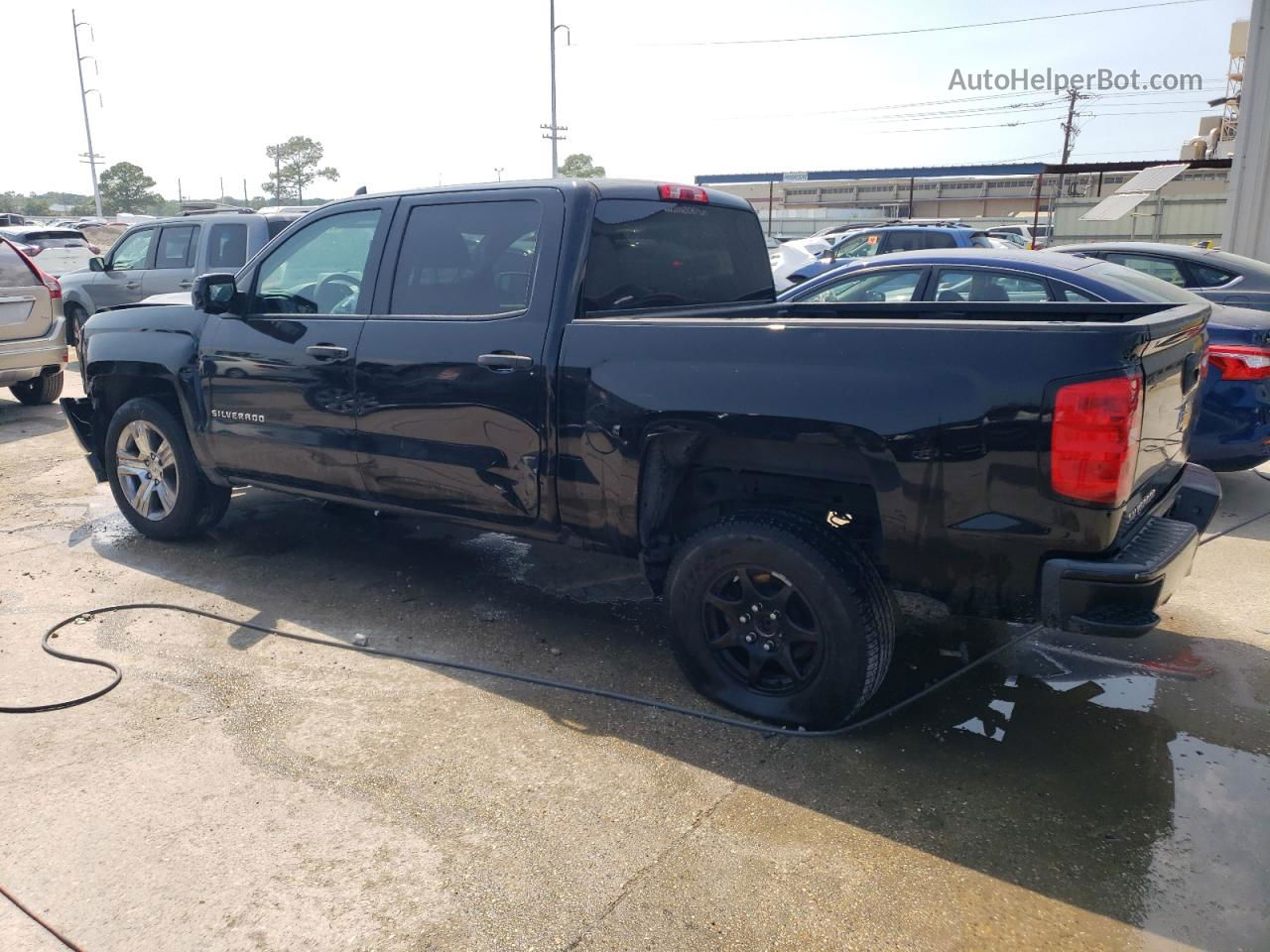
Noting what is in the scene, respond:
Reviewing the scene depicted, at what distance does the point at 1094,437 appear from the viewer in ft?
9.44

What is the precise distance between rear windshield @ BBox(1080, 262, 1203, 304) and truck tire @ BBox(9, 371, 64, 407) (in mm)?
10082

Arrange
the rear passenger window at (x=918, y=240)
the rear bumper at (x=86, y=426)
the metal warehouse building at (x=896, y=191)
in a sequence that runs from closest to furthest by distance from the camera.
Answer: the rear bumper at (x=86, y=426), the rear passenger window at (x=918, y=240), the metal warehouse building at (x=896, y=191)

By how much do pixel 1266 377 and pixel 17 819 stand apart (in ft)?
22.8

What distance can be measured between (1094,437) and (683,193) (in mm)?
2405

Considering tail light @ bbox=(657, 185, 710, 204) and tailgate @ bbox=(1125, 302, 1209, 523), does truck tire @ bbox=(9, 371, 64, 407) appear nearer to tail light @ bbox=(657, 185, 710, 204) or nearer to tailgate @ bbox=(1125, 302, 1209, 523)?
tail light @ bbox=(657, 185, 710, 204)

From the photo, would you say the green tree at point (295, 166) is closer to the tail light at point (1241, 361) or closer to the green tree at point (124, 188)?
the green tree at point (124, 188)

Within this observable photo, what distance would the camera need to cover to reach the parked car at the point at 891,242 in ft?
43.6

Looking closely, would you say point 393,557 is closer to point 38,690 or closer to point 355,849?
point 38,690

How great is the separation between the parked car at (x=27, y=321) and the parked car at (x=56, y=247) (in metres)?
11.0

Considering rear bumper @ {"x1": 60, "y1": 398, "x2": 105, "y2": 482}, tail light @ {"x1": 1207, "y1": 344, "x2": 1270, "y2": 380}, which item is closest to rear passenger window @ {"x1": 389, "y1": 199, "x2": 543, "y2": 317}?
rear bumper @ {"x1": 60, "y1": 398, "x2": 105, "y2": 482}

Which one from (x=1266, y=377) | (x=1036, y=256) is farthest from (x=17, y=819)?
(x=1266, y=377)

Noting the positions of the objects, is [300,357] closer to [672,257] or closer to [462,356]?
[462,356]

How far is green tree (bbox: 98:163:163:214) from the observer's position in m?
85.4

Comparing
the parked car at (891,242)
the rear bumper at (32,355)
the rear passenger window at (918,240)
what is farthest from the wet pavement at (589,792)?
the rear passenger window at (918,240)
